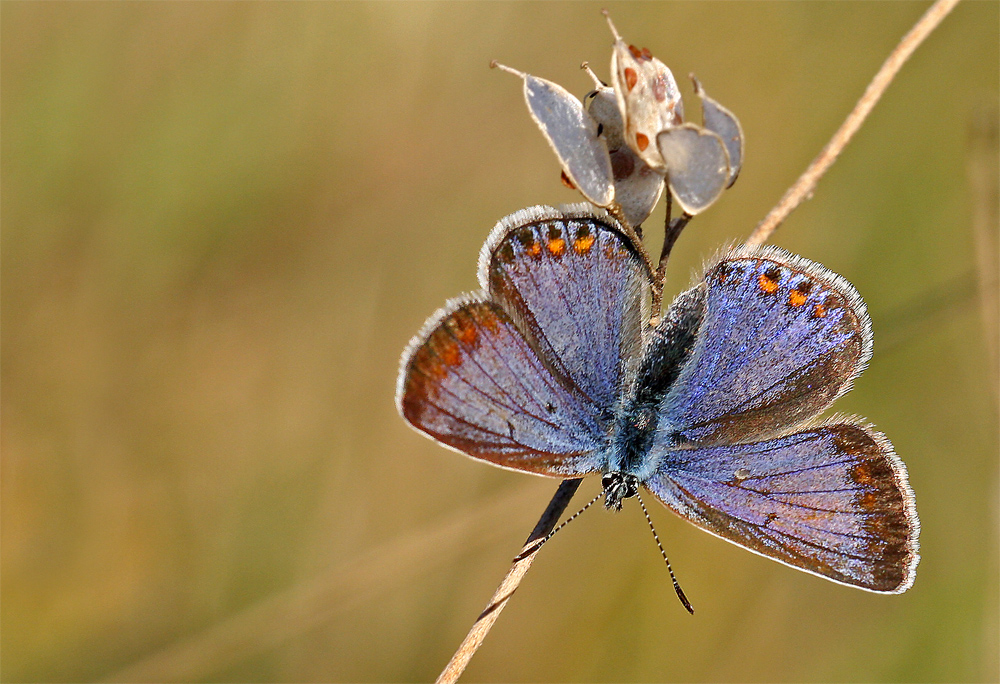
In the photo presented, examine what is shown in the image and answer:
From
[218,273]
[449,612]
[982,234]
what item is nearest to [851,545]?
[982,234]

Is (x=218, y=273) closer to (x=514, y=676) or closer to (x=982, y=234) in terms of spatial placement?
(x=514, y=676)

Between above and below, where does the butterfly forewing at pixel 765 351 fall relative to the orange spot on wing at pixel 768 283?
below

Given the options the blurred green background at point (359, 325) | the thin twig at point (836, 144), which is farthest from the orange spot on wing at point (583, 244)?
the blurred green background at point (359, 325)

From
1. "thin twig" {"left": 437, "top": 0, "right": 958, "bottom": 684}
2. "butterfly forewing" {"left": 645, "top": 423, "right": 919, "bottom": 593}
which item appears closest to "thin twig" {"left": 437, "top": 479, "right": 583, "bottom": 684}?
"thin twig" {"left": 437, "top": 0, "right": 958, "bottom": 684}

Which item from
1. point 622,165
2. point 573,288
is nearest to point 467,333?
point 573,288

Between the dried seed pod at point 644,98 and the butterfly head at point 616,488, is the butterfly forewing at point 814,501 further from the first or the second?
the dried seed pod at point 644,98

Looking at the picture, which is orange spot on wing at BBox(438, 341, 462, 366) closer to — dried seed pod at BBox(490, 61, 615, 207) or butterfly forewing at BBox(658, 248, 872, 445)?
dried seed pod at BBox(490, 61, 615, 207)

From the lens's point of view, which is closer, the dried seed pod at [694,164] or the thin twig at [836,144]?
the dried seed pod at [694,164]
